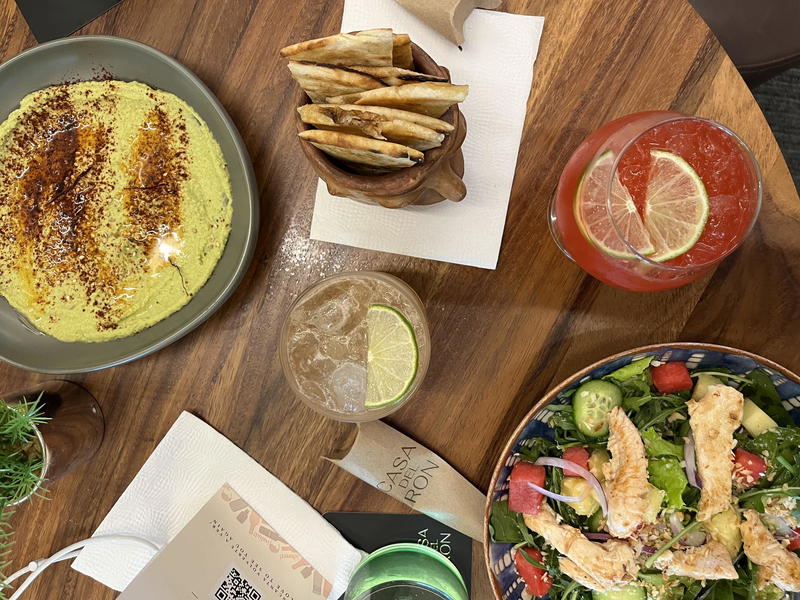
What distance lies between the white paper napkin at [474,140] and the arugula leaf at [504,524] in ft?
1.88

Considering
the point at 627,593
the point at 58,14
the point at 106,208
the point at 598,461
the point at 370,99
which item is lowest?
the point at 627,593

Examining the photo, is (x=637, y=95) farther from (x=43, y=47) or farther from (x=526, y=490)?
(x=43, y=47)

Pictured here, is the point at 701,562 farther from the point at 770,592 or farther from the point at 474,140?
the point at 474,140

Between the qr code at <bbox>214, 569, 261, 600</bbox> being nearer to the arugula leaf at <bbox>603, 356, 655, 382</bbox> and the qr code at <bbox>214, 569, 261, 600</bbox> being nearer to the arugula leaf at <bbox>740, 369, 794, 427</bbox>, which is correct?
the arugula leaf at <bbox>603, 356, 655, 382</bbox>

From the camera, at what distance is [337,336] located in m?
1.50

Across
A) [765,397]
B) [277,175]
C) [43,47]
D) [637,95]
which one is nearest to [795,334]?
[765,397]

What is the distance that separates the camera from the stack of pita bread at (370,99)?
104 cm

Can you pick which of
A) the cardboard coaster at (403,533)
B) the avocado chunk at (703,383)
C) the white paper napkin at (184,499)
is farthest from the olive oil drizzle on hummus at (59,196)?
the avocado chunk at (703,383)

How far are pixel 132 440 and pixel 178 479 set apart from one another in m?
0.16

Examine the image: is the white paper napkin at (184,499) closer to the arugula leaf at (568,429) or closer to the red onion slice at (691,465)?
the arugula leaf at (568,429)

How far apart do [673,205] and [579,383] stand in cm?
47

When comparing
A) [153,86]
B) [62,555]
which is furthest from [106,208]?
[62,555]

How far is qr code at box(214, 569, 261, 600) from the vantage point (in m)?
1.49

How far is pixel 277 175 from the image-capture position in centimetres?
154
